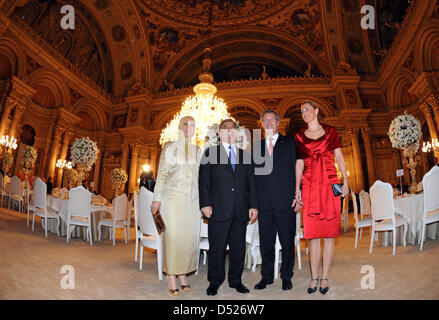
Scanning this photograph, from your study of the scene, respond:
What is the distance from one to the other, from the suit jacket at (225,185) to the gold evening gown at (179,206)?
13cm

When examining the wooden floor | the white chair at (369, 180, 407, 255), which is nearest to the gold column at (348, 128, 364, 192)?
the wooden floor

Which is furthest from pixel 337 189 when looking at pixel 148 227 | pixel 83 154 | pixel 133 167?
pixel 133 167

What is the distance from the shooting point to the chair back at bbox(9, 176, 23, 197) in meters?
7.82

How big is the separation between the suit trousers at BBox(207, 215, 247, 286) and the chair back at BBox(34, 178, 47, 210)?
4362 mm

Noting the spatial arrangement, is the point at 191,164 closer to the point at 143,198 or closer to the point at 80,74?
the point at 143,198

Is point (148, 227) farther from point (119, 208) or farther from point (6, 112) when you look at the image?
point (6, 112)

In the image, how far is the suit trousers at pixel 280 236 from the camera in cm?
271

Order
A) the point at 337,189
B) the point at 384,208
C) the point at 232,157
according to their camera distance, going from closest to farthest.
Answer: the point at 337,189
the point at 232,157
the point at 384,208

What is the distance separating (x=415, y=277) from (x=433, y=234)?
7.40 feet

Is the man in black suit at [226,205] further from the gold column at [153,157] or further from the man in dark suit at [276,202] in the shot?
the gold column at [153,157]

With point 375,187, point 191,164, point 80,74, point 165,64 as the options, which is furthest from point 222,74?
point 191,164

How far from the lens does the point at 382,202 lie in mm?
4344

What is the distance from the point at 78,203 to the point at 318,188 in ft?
14.7

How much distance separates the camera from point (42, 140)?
40.5 feet
